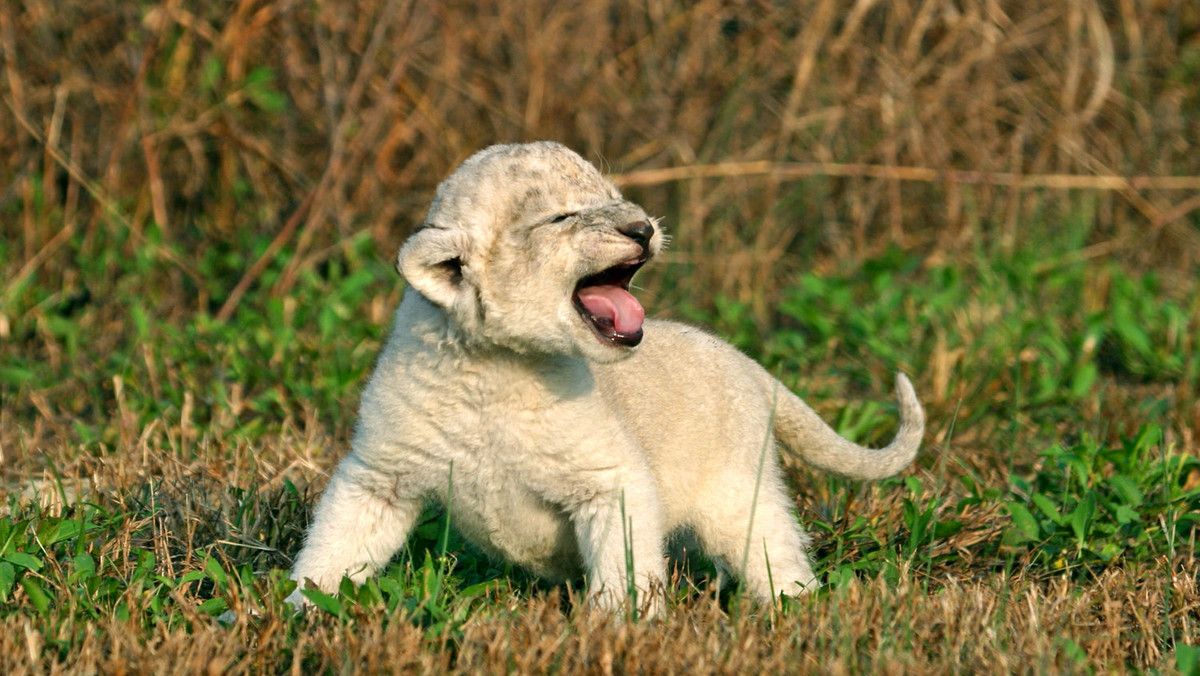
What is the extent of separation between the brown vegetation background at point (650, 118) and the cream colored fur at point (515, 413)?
126 inches

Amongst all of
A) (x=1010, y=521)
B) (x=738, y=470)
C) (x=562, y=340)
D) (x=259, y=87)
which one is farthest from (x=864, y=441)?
(x=259, y=87)

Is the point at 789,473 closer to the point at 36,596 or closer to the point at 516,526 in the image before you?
the point at 516,526

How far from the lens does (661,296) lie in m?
7.21

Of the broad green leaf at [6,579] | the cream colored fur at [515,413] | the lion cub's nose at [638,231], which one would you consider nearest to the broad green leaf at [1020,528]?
the cream colored fur at [515,413]

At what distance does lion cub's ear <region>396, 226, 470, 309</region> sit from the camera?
3.35 metres

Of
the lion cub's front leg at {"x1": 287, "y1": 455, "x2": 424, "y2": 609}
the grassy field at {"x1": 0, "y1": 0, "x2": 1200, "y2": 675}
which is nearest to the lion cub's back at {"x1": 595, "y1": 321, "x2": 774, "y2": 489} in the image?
the grassy field at {"x1": 0, "y1": 0, "x2": 1200, "y2": 675}

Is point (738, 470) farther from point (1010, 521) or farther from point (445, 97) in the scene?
point (445, 97)

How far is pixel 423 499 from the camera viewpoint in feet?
12.0

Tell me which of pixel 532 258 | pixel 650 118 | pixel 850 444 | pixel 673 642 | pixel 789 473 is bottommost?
pixel 789 473

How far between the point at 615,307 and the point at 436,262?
1.50 ft

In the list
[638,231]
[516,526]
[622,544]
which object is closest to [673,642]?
[622,544]

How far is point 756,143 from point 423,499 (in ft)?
15.6

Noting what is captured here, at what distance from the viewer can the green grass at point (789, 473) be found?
11.3 feet

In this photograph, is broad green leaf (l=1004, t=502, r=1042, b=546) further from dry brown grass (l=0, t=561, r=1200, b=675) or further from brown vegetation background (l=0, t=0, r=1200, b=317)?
brown vegetation background (l=0, t=0, r=1200, b=317)
